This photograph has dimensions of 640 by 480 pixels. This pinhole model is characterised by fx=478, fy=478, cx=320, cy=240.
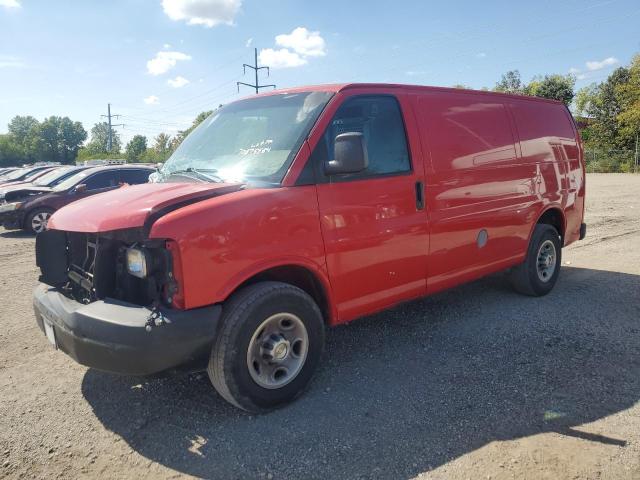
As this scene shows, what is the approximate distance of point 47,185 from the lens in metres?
12.7

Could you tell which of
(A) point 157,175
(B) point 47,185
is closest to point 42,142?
(B) point 47,185

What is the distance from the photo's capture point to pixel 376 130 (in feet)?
12.5

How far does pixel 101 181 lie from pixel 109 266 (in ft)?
29.8

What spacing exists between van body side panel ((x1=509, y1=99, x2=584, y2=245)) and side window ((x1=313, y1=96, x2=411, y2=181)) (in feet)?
6.31

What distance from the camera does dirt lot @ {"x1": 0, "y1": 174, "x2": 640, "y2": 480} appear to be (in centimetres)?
270

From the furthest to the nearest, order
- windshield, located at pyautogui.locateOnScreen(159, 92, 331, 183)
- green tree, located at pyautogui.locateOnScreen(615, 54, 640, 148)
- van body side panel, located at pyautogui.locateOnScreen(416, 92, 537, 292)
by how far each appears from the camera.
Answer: green tree, located at pyautogui.locateOnScreen(615, 54, 640, 148) → van body side panel, located at pyautogui.locateOnScreen(416, 92, 537, 292) → windshield, located at pyautogui.locateOnScreen(159, 92, 331, 183)

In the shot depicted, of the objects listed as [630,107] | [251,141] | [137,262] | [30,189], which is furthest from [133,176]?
[630,107]

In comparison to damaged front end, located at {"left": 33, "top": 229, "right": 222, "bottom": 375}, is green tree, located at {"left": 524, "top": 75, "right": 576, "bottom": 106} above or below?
above

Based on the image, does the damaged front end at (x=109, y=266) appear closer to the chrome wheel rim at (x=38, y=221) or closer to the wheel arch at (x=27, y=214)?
the wheel arch at (x=27, y=214)

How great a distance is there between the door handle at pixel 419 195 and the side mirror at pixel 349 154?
32.4 inches

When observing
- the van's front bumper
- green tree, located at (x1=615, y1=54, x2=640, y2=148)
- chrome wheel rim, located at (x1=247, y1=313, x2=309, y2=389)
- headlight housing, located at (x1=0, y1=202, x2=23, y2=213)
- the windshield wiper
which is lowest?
chrome wheel rim, located at (x1=247, y1=313, x2=309, y2=389)

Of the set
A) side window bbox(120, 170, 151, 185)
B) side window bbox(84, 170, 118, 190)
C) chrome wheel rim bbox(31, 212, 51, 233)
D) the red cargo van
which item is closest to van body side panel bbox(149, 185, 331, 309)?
the red cargo van

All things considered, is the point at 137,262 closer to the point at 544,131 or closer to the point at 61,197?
the point at 544,131

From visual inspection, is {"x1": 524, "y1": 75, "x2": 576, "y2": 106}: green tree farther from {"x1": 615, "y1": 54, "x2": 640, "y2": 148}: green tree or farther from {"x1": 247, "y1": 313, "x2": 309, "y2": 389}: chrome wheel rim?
{"x1": 247, "y1": 313, "x2": 309, "y2": 389}: chrome wheel rim
